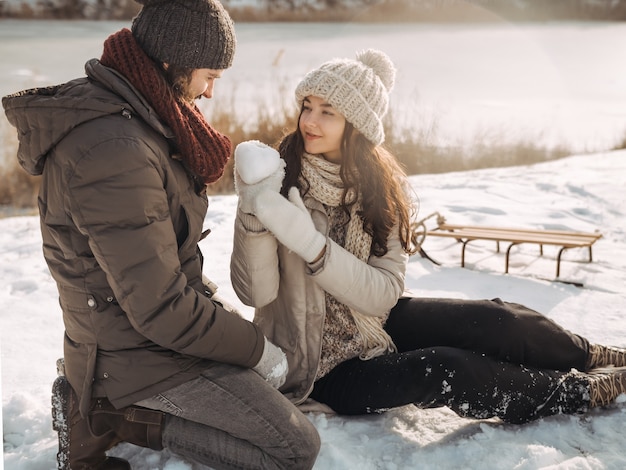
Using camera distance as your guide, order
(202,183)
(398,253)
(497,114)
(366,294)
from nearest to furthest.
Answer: (202,183) → (366,294) → (398,253) → (497,114)

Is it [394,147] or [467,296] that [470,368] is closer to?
[467,296]

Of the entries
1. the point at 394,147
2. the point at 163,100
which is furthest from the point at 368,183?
the point at 394,147

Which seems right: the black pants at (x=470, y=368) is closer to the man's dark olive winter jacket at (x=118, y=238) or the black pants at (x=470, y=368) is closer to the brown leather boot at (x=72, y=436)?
the man's dark olive winter jacket at (x=118, y=238)

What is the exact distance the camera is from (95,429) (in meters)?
2.02

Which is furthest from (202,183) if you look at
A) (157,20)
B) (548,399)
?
(548,399)

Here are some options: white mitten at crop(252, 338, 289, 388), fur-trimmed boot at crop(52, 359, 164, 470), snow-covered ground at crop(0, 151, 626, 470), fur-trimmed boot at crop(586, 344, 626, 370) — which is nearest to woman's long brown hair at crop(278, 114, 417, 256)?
white mitten at crop(252, 338, 289, 388)

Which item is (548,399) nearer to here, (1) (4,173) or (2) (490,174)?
(2) (490,174)

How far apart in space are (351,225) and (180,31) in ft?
3.26

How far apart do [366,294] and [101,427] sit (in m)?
0.99

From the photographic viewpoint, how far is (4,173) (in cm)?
679

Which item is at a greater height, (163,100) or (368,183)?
(163,100)

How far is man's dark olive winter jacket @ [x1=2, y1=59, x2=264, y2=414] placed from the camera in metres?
1.76

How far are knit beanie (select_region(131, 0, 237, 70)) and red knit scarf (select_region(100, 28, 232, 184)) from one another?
0.13 ft

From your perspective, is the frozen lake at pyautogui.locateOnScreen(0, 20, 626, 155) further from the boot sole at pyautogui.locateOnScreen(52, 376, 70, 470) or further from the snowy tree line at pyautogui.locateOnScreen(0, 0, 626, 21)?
the boot sole at pyautogui.locateOnScreen(52, 376, 70, 470)
